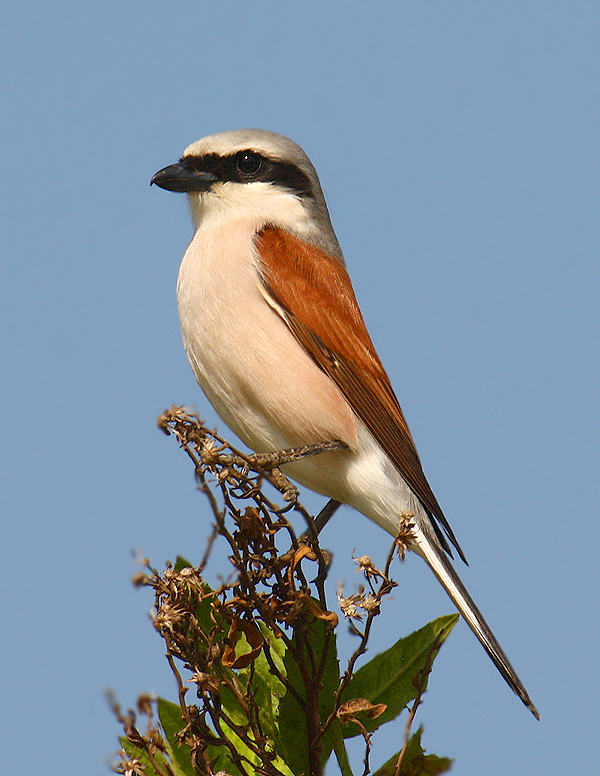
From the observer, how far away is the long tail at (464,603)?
2.88 m

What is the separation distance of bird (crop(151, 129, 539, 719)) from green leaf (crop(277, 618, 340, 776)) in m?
0.79

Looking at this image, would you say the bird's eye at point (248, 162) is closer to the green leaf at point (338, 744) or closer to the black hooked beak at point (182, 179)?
the black hooked beak at point (182, 179)

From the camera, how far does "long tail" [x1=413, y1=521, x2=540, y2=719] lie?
113 inches

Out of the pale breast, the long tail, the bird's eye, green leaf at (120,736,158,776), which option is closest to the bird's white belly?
the pale breast

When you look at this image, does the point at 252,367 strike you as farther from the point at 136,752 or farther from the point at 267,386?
the point at 136,752

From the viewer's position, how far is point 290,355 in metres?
3.20

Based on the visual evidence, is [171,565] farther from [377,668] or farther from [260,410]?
[260,410]

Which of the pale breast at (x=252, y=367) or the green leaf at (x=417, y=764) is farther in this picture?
the pale breast at (x=252, y=367)

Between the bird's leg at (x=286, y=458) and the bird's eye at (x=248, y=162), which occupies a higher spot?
the bird's eye at (x=248, y=162)

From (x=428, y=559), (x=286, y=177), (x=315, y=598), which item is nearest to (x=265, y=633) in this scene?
(x=315, y=598)

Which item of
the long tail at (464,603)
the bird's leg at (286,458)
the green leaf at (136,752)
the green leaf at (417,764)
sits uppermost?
the bird's leg at (286,458)

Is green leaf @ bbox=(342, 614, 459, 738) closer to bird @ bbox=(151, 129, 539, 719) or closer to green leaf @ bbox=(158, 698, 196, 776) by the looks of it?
green leaf @ bbox=(158, 698, 196, 776)

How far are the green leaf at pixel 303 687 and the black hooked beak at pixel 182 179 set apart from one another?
6.38 ft

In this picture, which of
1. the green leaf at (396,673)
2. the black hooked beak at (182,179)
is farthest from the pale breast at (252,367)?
the green leaf at (396,673)
